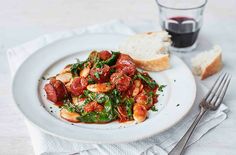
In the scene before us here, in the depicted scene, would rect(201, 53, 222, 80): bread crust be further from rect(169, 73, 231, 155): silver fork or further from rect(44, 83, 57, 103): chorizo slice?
rect(44, 83, 57, 103): chorizo slice

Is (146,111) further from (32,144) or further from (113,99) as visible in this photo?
(32,144)

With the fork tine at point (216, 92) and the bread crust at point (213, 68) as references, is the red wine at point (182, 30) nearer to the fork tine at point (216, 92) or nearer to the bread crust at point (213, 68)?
the bread crust at point (213, 68)

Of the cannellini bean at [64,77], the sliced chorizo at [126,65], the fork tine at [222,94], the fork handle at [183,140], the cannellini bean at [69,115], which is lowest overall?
the fork tine at [222,94]

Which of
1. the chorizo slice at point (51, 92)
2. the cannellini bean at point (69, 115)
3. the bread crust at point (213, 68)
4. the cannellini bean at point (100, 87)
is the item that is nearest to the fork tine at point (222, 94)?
the bread crust at point (213, 68)

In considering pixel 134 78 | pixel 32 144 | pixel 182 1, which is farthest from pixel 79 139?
pixel 182 1

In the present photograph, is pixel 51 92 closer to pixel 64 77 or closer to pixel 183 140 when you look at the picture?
pixel 64 77

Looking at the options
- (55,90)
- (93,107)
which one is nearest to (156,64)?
(93,107)
